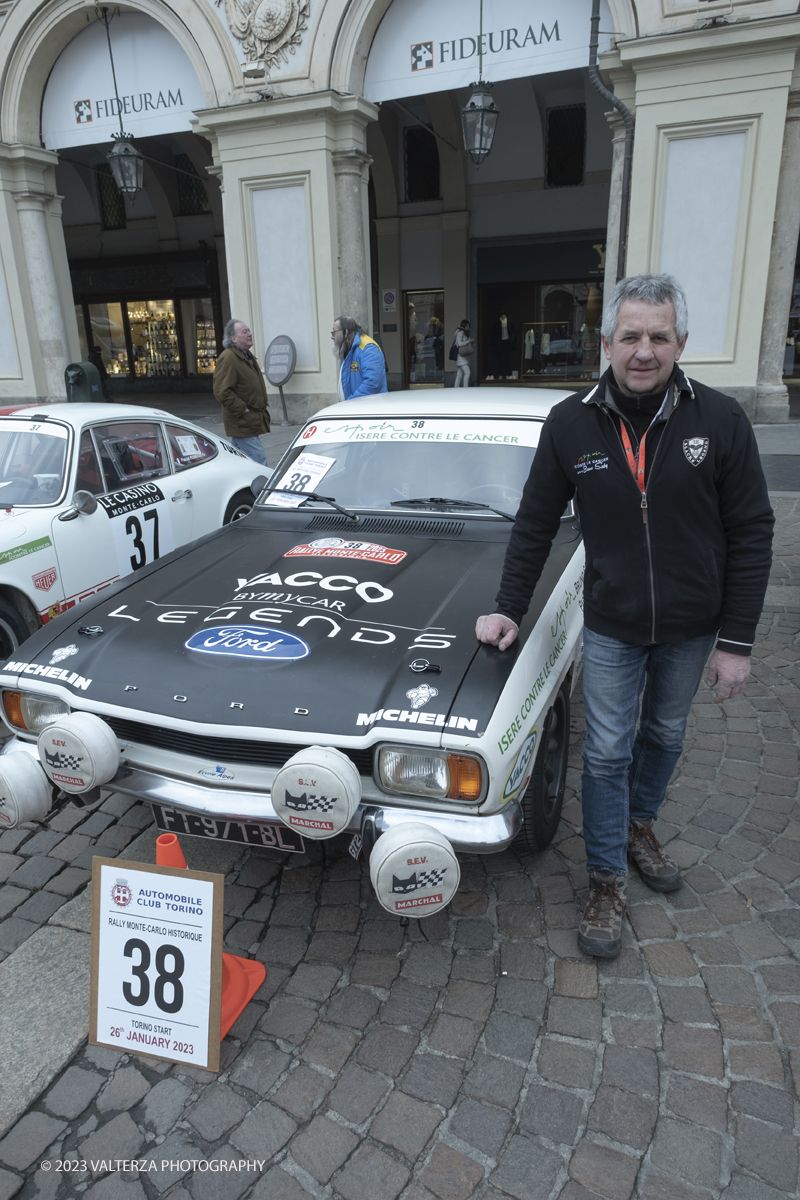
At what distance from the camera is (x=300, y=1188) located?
1.90 metres

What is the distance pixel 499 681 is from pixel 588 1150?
4.04ft

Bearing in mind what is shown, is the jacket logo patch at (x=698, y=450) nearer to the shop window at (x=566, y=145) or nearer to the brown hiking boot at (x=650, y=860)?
the brown hiking boot at (x=650, y=860)

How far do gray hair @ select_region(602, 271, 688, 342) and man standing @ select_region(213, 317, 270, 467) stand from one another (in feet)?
18.6

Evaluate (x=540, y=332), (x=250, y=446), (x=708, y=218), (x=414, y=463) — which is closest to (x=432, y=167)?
(x=540, y=332)

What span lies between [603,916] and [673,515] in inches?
53.4

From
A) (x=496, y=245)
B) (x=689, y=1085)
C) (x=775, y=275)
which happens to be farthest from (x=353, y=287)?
(x=689, y=1085)

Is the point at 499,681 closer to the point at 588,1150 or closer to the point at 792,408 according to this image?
the point at 588,1150

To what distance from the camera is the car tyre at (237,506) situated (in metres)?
6.05

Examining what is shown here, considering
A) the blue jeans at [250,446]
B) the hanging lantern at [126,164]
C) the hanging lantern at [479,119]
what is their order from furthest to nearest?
the hanging lantern at [126,164] < the hanging lantern at [479,119] < the blue jeans at [250,446]

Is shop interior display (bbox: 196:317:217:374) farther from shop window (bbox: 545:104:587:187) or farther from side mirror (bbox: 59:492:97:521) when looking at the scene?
side mirror (bbox: 59:492:97:521)

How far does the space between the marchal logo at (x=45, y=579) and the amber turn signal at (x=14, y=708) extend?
1.66 meters

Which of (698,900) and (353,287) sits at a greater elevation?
(353,287)

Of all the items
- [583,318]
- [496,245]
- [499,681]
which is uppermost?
[496,245]

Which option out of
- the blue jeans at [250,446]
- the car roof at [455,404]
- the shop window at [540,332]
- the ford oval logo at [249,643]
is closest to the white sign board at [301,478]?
the car roof at [455,404]
